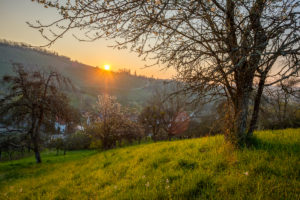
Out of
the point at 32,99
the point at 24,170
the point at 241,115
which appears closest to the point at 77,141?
the point at 24,170

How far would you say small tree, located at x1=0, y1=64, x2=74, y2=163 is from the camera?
493 inches

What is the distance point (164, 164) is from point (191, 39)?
372 centimetres

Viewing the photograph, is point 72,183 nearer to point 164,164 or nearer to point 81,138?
point 164,164

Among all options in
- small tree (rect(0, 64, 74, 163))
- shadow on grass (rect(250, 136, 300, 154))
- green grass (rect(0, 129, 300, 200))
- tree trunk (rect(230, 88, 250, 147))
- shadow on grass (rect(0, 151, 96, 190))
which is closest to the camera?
green grass (rect(0, 129, 300, 200))

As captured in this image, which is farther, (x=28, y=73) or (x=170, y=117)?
(x=170, y=117)

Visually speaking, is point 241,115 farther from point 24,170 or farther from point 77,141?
point 77,141

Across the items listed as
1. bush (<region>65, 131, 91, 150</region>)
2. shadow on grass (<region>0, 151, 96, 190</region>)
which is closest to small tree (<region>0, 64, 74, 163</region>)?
shadow on grass (<region>0, 151, 96, 190</region>)

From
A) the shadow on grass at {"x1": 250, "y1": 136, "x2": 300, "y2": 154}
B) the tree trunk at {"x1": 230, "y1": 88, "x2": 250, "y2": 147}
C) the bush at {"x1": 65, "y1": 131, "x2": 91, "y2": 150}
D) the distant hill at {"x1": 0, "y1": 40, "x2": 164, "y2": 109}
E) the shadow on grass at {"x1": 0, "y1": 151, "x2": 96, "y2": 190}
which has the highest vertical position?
the distant hill at {"x1": 0, "y1": 40, "x2": 164, "y2": 109}

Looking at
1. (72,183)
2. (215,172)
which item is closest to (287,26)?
(215,172)

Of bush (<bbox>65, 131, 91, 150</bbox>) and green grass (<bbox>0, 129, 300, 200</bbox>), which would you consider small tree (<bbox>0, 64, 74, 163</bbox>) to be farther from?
bush (<bbox>65, 131, 91, 150</bbox>)

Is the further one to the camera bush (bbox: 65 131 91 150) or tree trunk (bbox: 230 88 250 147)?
bush (bbox: 65 131 91 150)

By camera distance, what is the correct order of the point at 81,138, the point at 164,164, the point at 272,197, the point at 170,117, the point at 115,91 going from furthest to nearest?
the point at 115,91, the point at 81,138, the point at 170,117, the point at 164,164, the point at 272,197

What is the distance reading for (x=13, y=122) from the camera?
12844 mm

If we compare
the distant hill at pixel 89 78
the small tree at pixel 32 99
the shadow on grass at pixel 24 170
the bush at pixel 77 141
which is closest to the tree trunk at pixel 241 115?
the shadow on grass at pixel 24 170
